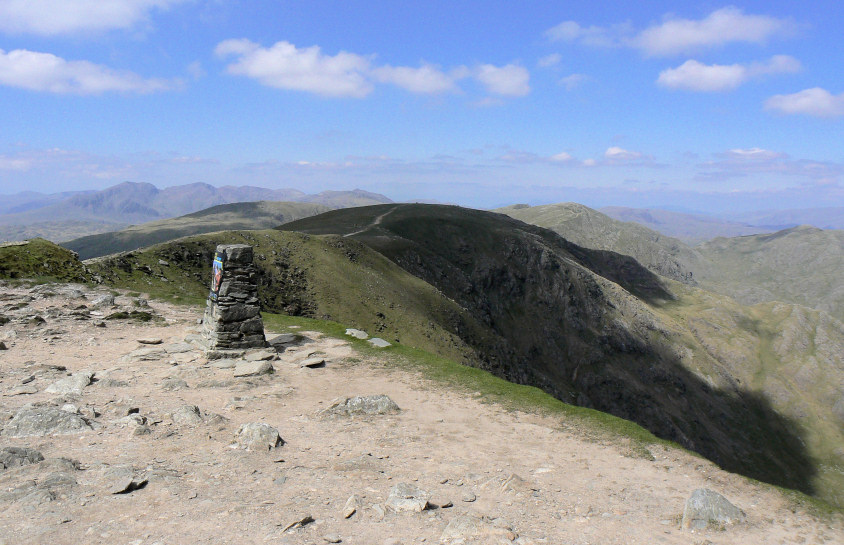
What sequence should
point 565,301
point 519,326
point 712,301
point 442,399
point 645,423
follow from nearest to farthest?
point 442,399 < point 645,423 < point 519,326 < point 565,301 < point 712,301

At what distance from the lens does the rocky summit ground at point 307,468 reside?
9719mm

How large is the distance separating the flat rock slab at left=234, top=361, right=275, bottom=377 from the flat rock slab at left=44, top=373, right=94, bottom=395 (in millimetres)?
5206

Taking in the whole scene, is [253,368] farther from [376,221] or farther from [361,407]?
[376,221]

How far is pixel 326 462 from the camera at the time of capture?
13.0 meters

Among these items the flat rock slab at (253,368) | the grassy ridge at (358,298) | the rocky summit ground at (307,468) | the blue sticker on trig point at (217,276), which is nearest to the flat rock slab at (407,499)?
the rocky summit ground at (307,468)

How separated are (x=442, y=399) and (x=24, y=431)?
13152 mm

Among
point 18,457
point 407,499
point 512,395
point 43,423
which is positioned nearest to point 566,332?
point 512,395

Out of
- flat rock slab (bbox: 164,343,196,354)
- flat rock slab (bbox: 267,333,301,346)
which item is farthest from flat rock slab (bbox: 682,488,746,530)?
flat rock slab (bbox: 164,343,196,354)

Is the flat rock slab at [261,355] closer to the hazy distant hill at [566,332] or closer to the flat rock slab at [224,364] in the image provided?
the flat rock slab at [224,364]

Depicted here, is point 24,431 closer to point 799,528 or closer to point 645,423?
point 799,528

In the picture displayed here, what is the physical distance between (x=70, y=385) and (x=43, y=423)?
11.9ft

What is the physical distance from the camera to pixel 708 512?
438 inches

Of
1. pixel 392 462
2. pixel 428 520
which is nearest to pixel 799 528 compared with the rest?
pixel 428 520

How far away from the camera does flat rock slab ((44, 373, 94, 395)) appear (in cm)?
1620
